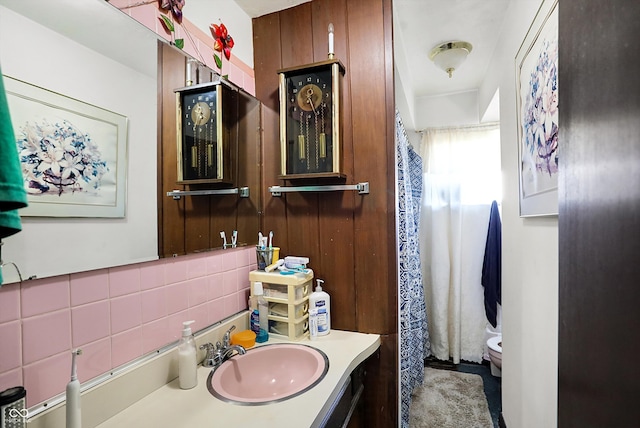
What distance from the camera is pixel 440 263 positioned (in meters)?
2.79

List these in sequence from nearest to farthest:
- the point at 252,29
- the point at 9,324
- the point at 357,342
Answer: the point at 9,324, the point at 357,342, the point at 252,29

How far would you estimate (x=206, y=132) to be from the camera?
122 centimetres

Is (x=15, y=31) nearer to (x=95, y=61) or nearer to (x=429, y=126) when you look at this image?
(x=95, y=61)

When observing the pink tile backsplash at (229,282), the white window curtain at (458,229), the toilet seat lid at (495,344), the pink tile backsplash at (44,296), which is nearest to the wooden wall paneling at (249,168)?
the pink tile backsplash at (229,282)

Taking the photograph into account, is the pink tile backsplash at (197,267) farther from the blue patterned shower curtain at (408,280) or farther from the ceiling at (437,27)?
the ceiling at (437,27)

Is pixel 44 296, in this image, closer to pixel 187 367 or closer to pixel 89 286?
pixel 89 286

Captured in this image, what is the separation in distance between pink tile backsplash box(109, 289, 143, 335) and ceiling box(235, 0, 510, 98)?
54.7 inches

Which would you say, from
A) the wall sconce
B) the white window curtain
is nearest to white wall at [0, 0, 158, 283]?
the wall sconce

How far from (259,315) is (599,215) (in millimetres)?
1183

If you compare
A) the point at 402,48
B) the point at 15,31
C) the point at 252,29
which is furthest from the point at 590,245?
the point at 402,48

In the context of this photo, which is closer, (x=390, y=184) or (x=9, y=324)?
(x=9, y=324)

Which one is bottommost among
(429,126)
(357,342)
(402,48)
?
(357,342)

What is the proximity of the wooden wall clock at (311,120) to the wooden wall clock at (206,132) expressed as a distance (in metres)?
0.24

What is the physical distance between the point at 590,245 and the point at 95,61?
3.91 ft
